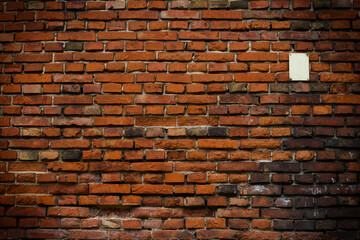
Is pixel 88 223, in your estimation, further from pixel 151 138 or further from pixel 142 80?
pixel 142 80

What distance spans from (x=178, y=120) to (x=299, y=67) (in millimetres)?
1019

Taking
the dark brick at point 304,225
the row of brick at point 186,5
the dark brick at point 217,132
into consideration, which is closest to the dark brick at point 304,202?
the dark brick at point 304,225

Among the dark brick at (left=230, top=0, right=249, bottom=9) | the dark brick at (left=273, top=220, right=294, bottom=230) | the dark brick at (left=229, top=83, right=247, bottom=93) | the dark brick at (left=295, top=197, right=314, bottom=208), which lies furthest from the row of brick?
the dark brick at (left=273, top=220, right=294, bottom=230)

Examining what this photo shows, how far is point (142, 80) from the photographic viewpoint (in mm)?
1926

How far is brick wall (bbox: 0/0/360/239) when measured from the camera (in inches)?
73.0

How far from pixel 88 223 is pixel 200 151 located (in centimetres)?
99

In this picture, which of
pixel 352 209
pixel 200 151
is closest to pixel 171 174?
pixel 200 151

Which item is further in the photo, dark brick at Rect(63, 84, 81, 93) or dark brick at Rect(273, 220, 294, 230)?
dark brick at Rect(63, 84, 81, 93)

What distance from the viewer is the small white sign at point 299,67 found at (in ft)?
6.30

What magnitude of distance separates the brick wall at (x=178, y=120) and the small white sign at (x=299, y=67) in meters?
0.06

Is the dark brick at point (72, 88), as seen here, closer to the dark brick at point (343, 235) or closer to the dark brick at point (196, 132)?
the dark brick at point (196, 132)

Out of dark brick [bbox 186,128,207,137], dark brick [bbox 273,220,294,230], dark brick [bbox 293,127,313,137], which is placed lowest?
dark brick [bbox 273,220,294,230]

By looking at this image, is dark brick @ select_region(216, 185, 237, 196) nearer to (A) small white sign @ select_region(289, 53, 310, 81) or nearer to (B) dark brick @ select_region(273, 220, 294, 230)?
(B) dark brick @ select_region(273, 220, 294, 230)

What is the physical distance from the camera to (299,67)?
75.7 inches
